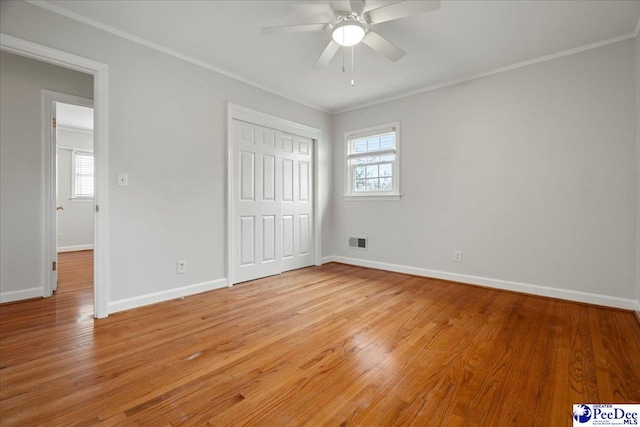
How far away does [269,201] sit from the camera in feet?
13.4

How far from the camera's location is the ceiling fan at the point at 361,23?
1.90 m

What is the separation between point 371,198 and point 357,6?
2.83 m

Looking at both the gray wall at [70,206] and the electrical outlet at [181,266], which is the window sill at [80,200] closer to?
the gray wall at [70,206]

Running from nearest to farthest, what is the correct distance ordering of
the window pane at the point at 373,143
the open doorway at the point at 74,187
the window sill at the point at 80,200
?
the window pane at the point at 373,143
the open doorway at the point at 74,187
the window sill at the point at 80,200

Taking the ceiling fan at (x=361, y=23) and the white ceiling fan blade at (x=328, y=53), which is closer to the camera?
the ceiling fan at (x=361, y=23)

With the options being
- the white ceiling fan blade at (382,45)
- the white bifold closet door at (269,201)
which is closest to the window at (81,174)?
the white bifold closet door at (269,201)

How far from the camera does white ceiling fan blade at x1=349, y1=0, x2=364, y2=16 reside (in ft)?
6.53

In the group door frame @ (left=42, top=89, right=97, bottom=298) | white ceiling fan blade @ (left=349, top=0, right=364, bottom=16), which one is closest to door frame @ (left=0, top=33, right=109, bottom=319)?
door frame @ (left=42, top=89, right=97, bottom=298)

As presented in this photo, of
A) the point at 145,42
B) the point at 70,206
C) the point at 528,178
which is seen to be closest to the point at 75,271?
the point at 70,206

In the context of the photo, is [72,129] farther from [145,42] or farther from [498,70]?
[498,70]

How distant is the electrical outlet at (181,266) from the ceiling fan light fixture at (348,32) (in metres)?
2.56

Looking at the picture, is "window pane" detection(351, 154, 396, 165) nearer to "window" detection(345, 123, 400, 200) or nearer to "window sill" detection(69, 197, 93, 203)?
"window" detection(345, 123, 400, 200)

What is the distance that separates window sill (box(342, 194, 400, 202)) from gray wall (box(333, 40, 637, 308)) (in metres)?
0.09

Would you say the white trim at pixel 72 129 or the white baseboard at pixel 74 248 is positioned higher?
the white trim at pixel 72 129
